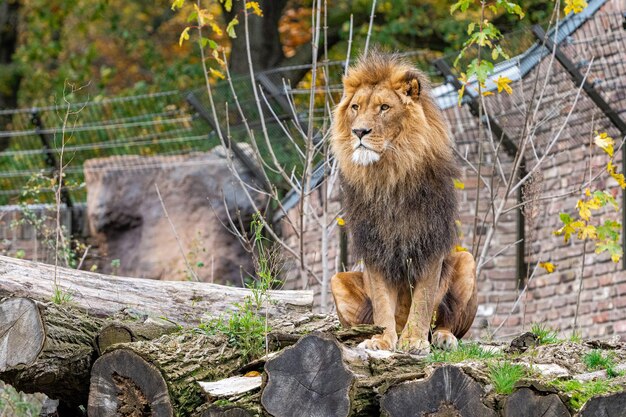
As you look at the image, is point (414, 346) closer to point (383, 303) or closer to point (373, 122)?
point (383, 303)

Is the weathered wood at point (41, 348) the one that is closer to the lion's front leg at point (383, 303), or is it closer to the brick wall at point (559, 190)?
the lion's front leg at point (383, 303)

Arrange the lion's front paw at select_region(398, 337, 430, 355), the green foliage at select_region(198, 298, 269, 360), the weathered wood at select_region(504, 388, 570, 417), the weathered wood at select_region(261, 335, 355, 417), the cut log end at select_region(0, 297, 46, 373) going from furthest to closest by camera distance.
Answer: the lion's front paw at select_region(398, 337, 430, 355) → the green foliage at select_region(198, 298, 269, 360) → the cut log end at select_region(0, 297, 46, 373) → the weathered wood at select_region(261, 335, 355, 417) → the weathered wood at select_region(504, 388, 570, 417)

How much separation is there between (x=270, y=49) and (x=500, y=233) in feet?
25.3

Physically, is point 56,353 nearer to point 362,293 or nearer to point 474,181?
point 362,293

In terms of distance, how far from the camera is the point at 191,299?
8.54m

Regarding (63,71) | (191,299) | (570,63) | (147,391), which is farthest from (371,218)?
(63,71)

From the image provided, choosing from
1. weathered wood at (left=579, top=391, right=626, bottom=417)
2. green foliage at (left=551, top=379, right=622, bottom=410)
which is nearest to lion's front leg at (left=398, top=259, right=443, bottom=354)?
green foliage at (left=551, top=379, right=622, bottom=410)

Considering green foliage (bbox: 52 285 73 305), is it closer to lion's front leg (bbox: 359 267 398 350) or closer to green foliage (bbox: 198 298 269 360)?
green foliage (bbox: 198 298 269 360)

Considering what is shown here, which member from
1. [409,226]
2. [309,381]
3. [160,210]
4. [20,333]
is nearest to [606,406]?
[309,381]

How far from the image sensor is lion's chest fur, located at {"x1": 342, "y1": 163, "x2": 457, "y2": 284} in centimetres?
800

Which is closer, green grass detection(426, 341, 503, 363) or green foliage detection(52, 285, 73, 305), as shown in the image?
green grass detection(426, 341, 503, 363)

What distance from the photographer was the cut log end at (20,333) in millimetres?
7254

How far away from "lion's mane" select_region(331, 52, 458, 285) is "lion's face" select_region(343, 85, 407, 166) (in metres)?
0.04

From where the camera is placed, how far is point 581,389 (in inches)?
256
